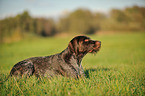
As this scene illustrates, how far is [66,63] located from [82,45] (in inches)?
43.6

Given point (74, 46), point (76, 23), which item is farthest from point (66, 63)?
point (76, 23)

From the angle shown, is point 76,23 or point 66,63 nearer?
point 66,63

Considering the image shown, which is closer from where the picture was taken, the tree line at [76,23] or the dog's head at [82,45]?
the dog's head at [82,45]

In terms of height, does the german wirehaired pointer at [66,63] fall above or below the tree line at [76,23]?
below

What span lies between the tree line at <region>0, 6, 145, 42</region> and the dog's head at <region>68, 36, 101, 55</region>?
132 ft

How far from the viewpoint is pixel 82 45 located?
20.4 feet

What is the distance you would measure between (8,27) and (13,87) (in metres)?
48.1

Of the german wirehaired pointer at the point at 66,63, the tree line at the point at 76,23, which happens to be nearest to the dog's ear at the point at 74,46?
the german wirehaired pointer at the point at 66,63

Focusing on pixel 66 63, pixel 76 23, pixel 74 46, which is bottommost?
pixel 66 63

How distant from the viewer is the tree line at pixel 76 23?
46.9 meters

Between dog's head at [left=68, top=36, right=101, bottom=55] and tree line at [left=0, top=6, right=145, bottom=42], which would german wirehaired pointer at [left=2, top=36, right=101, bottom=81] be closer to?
dog's head at [left=68, top=36, right=101, bottom=55]

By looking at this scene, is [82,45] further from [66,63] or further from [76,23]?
[76,23]

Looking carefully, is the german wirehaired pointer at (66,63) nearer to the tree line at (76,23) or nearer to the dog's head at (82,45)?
the dog's head at (82,45)

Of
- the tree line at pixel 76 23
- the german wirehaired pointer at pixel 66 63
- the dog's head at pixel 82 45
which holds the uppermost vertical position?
the tree line at pixel 76 23
